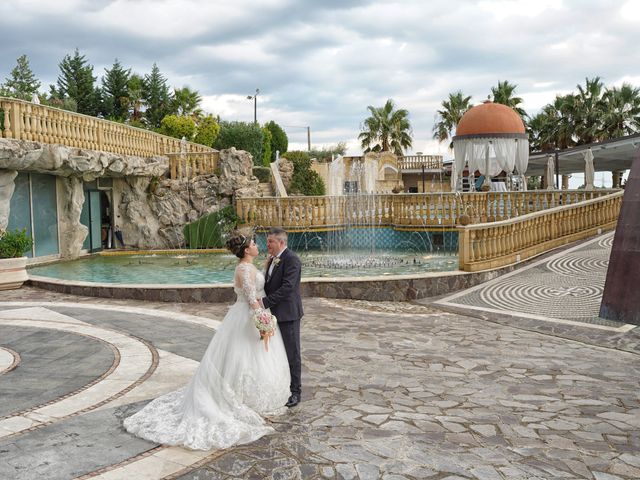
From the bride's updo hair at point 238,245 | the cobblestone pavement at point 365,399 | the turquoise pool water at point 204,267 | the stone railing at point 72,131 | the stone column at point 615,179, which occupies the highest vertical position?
the stone railing at point 72,131

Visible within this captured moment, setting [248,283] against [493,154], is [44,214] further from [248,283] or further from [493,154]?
[493,154]

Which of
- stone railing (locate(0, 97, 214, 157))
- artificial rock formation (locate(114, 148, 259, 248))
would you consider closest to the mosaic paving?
stone railing (locate(0, 97, 214, 157))

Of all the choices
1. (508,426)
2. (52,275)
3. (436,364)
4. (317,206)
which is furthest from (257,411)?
(317,206)

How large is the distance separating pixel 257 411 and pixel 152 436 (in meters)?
1.01

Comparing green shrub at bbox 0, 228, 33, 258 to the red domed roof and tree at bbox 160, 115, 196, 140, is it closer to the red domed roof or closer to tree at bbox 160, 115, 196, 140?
the red domed roof

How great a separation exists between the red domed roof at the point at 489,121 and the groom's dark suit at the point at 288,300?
66.3 feet

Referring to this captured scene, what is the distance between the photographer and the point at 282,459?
462 cm

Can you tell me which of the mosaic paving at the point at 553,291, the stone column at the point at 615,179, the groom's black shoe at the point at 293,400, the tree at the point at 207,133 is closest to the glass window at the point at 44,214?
the mosaic paving at the point at 553,291

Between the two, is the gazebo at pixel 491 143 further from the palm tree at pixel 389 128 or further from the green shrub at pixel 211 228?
the palm tree at pixel 389 128

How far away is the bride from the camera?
203 inches

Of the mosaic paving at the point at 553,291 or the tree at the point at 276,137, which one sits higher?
the tree at the point at 276,137

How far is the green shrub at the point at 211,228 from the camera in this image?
77.4 ft

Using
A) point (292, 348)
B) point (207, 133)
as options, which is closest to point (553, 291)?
point (292, 348)

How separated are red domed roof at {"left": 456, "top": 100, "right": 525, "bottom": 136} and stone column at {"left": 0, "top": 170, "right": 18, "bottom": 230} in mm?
17084
